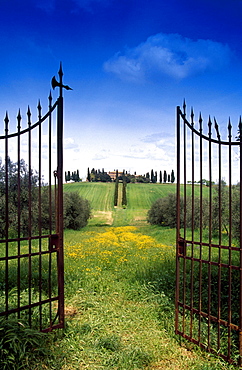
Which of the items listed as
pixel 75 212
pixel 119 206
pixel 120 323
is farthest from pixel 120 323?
pixel 119 206

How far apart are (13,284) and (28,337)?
3.82 meters

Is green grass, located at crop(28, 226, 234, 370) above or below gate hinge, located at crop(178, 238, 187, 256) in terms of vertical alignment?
below

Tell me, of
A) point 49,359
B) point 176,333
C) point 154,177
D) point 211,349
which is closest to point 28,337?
point 49,359

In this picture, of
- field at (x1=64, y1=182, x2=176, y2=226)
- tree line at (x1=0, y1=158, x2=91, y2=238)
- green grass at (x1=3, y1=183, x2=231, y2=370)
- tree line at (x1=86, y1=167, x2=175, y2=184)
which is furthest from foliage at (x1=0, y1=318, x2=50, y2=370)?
tree line at (x1=86, y1=167, x2=175, y2=184)

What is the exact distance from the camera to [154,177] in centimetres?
7119

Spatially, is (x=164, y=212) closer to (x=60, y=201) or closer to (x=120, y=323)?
(x=120, y=323)

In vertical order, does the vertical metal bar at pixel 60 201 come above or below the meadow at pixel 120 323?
above

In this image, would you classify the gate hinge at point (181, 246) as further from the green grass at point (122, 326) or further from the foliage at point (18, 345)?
the foliage at point (18, 345)

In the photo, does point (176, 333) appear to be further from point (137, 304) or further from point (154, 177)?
point (154, 177)

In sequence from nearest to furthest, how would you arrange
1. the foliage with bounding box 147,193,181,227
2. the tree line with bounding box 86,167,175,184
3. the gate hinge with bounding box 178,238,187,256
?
the gate hinge with bounding box 178,238,187,256
the foliage with bounding box 147,193,181,227
the tree line with bounding box 86,167,175,184

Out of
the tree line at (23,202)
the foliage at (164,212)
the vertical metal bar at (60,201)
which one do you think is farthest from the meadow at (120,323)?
the foliage at (164,212)

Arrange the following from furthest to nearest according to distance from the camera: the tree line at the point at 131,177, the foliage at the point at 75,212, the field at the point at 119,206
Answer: the tree line at the point at 131,177, the field at the point at 119,206, the foliage at the point at 75,212

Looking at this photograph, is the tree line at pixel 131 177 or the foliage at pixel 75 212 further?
the tree line at pixel 131 177

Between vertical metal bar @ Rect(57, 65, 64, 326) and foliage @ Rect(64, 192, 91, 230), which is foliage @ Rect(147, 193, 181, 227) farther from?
vertical metal bar @ Rect(57, 65, 64, 326)
